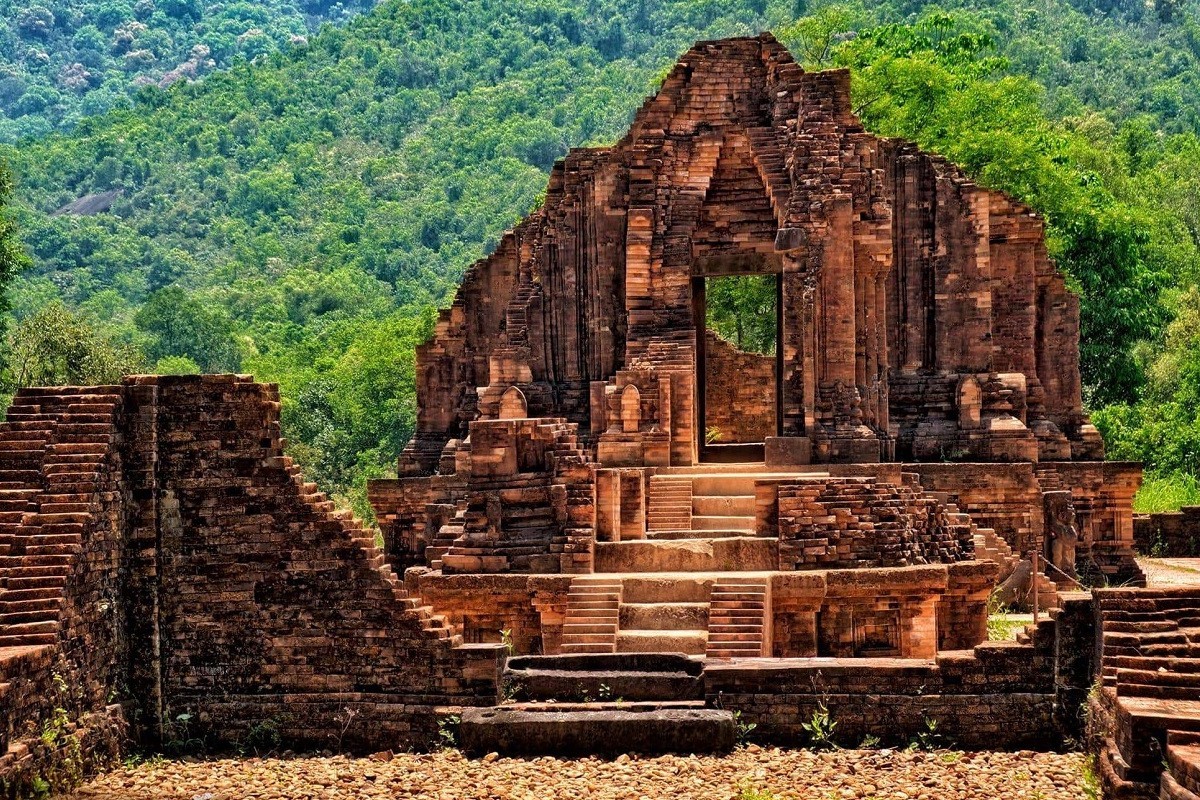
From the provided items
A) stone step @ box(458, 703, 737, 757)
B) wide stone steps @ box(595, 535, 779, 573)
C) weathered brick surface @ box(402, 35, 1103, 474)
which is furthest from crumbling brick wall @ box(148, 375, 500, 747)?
weathered brick surface @ box(402, 35, 1103, 474)

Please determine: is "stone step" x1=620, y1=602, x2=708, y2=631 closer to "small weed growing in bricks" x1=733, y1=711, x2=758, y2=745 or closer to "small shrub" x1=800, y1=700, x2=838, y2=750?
"small weed growing in bricks" x1=733, y1=711, x2=758, y2=745

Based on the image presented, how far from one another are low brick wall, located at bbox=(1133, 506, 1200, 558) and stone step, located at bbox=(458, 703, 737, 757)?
17.6m

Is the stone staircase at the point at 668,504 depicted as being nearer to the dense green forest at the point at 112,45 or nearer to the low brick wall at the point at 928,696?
the low brick wall at the point at 928,696

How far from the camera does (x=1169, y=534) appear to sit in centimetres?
3388

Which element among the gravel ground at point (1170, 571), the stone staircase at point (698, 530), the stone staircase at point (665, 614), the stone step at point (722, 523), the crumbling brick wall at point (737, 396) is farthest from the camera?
the crumbling brick wall at point (737, 396)

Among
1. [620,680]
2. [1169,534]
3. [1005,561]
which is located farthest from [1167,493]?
[620,680]

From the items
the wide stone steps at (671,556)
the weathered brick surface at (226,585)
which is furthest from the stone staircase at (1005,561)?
the weathered brick surface at (226,585)

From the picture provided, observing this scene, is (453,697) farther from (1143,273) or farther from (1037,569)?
(1143,273)

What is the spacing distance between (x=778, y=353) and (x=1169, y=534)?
906 centimetres

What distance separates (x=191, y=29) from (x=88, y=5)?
8.63 metres

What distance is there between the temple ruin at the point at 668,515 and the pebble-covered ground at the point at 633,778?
1.38 ft

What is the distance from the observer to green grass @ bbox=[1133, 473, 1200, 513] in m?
37.5

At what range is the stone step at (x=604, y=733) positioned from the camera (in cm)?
1777

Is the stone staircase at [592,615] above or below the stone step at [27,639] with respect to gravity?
below
